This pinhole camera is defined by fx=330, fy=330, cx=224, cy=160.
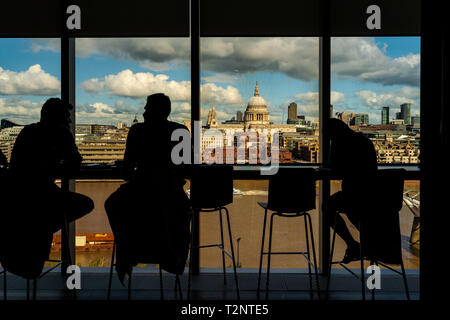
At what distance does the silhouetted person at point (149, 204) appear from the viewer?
227 centimetres

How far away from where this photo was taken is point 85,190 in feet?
11.5

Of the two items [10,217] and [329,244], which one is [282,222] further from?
[10,217]

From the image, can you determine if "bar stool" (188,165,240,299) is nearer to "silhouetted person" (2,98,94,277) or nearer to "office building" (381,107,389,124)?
"silhouetted person" (2,98,94,277)

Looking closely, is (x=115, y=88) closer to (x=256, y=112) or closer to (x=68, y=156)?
(x=68, y=156)

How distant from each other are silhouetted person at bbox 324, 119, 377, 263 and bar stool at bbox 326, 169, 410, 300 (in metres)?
0.06

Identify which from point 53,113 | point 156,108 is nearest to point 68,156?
point 53,113

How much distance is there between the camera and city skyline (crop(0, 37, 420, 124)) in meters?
3.60

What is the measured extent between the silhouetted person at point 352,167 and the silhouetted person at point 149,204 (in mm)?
1408

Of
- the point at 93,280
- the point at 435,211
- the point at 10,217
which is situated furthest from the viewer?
the point at 93,280

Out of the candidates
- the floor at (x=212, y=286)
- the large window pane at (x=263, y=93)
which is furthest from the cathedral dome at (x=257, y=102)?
the floor at (x=212, y=286)

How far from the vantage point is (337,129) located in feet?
9.57

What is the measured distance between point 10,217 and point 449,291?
2713mm
